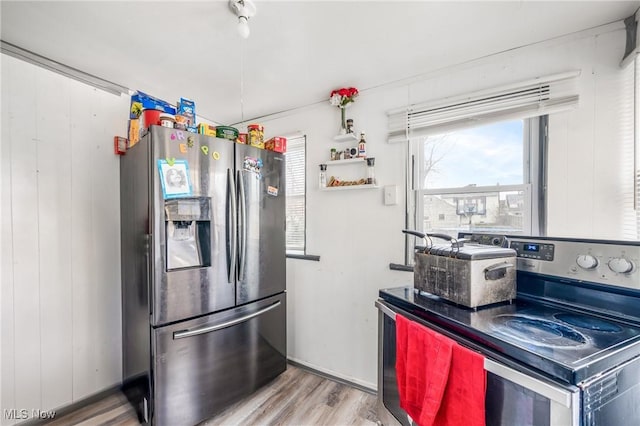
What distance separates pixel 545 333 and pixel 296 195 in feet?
6.51

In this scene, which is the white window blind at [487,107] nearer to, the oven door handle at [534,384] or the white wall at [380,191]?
the white wall at [380,191]

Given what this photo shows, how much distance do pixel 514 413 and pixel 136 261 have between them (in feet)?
6.43

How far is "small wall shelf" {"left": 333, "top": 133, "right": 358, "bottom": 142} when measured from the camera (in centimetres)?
212

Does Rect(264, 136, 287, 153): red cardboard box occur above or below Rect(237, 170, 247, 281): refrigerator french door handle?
above

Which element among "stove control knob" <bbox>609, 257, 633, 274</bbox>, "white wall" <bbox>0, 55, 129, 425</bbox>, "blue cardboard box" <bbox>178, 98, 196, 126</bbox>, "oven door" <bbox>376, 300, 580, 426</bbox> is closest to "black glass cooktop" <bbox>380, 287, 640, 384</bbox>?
"oven door" <bbox>376, 300, 580, 426</bbox>

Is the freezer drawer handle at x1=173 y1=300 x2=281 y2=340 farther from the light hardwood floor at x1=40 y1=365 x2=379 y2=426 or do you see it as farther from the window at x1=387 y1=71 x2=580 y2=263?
the window at x1=387 y1=71 x2=580 y2=263

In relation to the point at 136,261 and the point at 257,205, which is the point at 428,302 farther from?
the point at 136,261

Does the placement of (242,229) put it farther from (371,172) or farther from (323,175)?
(371,172)

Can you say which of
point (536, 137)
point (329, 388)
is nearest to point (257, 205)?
point (329, 388)


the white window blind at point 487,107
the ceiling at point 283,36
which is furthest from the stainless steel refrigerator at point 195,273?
the white window blind at point 487,107

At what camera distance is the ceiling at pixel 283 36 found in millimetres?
1313

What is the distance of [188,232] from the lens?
5.38 ft

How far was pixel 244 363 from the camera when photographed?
1.83m

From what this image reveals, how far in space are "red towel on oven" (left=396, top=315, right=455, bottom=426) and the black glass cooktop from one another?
0.07 meters
